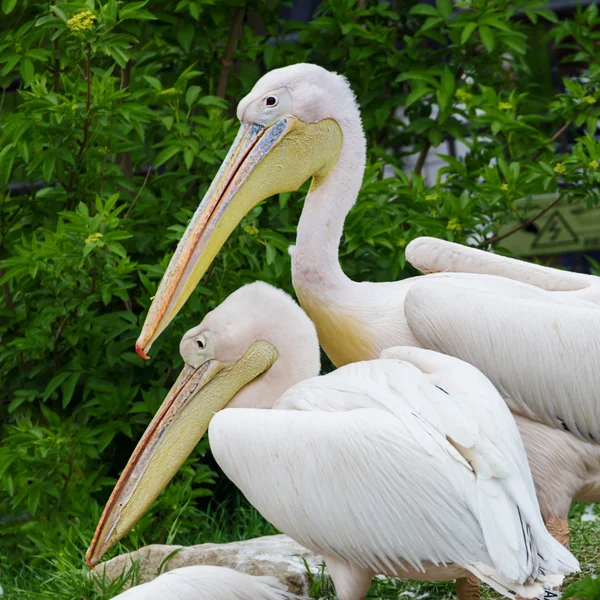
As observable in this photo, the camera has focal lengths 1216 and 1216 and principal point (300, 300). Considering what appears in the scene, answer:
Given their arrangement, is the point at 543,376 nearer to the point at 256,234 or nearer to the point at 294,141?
the point at 294,141

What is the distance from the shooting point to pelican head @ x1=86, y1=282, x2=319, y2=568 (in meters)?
3.41

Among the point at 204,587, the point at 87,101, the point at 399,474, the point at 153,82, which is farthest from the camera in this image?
the point at 153,82

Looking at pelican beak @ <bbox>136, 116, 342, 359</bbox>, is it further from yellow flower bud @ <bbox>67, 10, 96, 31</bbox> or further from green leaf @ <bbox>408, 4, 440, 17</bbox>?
green leaf @ <bbox>408, 4, 440, 17</bbox>

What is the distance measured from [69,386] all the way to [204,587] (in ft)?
4.74

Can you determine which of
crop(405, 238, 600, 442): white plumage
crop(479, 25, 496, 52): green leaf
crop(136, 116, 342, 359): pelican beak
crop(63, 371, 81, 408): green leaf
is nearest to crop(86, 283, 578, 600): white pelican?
crop(405, 238, 600, 442): white plumage

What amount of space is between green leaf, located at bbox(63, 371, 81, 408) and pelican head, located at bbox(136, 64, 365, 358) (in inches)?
45.2

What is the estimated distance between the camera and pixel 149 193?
462 cm

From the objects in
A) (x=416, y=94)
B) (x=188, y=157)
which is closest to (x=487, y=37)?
(x=416, y=94)

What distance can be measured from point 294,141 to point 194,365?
2.30 ft

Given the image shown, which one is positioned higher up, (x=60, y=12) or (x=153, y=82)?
(x=60, y=12)

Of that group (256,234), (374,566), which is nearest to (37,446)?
(256,234)

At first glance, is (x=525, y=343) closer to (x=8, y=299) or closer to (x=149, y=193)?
(x=149, y=193)

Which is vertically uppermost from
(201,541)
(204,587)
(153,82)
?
(153,82)

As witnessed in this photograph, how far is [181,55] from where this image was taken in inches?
200
